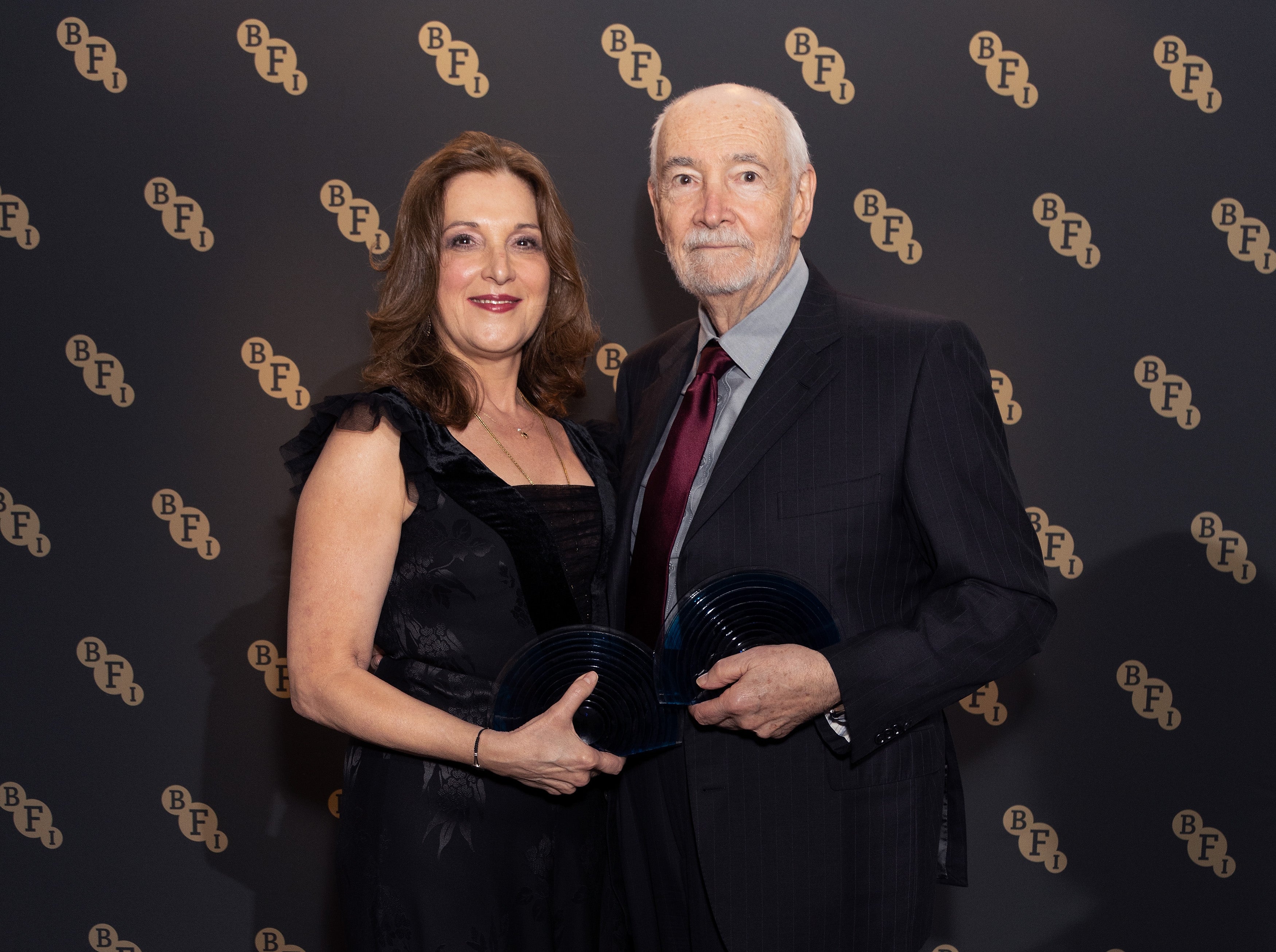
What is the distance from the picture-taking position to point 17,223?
291cm

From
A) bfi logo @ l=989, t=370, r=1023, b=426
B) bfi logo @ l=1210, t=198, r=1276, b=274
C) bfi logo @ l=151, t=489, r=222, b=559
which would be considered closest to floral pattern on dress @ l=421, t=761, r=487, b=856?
bfi logo @ l=151, t=489, r=222, b=559

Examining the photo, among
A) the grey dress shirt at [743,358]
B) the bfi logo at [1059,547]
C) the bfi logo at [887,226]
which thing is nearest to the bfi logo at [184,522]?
the grey dress shirt at [743,358]

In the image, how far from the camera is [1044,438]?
2.86 m

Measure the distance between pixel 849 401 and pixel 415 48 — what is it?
1878mm

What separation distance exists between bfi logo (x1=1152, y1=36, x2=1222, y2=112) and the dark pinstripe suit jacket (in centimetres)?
171

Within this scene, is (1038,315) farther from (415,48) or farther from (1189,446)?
(415,48)

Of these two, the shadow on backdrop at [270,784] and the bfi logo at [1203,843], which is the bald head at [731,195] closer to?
the shadow on backdrop at [270,784]

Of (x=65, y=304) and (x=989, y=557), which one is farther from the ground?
(x=65, y=304)

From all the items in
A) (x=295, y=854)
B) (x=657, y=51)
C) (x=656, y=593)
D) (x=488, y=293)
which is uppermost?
(x=657, y=51)

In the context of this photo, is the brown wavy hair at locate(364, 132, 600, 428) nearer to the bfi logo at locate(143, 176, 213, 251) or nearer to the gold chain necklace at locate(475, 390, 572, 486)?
the gold chain necklace at locate(475, 390, 572, 486)

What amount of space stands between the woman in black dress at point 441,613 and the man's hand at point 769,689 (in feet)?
0.72

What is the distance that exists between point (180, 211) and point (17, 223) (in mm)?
497

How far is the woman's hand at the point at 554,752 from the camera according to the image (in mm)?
1544

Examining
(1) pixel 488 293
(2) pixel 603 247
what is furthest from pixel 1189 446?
(1) pixel 488 293
